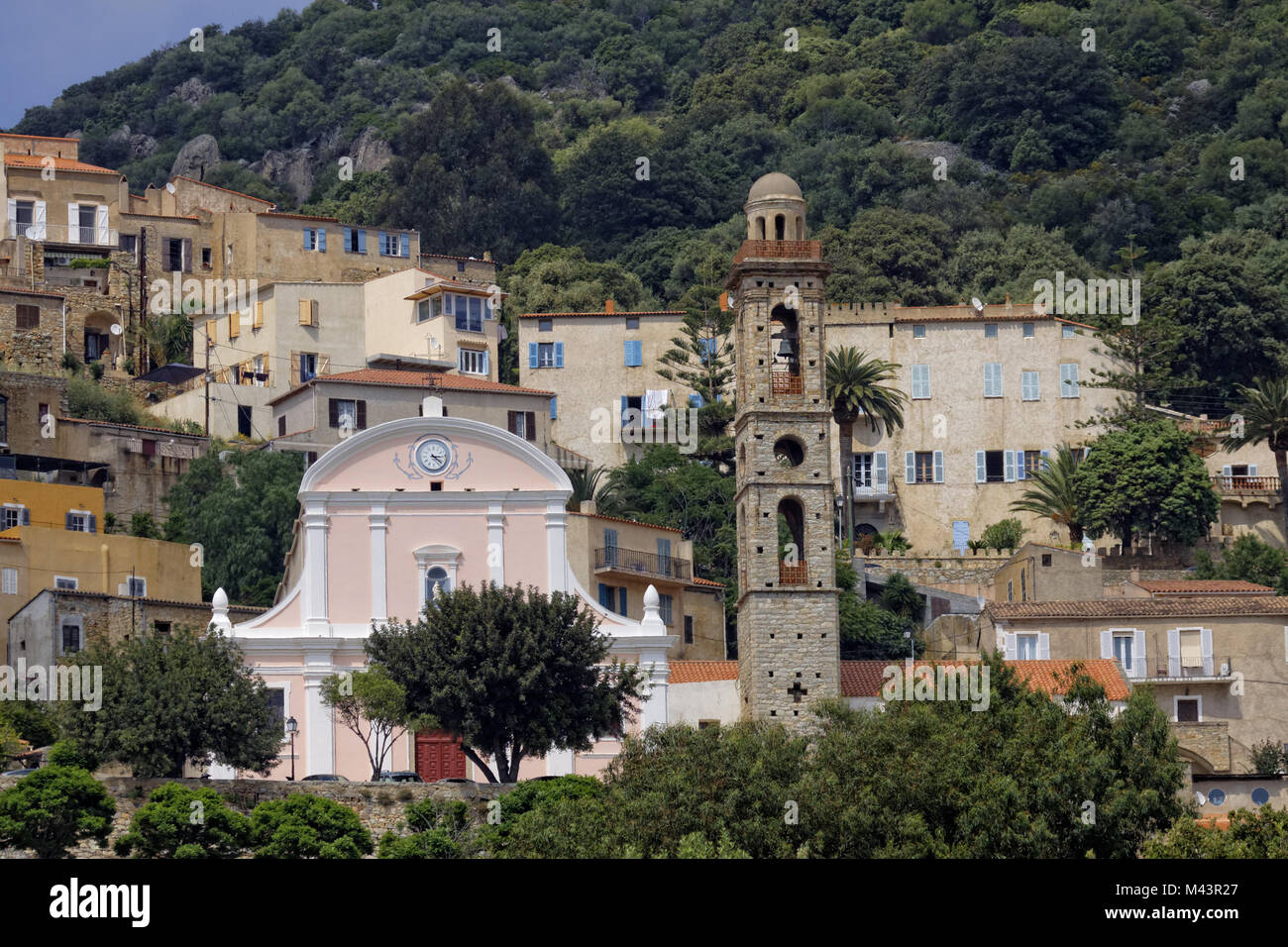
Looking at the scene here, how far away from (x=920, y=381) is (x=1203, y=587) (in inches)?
842

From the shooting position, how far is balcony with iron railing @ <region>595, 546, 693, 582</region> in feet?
221

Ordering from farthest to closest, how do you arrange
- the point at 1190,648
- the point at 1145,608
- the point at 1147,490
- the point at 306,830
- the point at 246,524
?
the point at 1147,490 < the point at 246,524 < the point at 1145,608 < the point at 1190,648 < the point at 306,830

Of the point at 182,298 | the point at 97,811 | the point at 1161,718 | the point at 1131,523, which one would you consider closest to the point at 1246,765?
the point at 1161,718

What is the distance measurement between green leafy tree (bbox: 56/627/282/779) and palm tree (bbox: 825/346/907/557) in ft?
111

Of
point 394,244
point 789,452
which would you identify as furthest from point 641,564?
point 394,244

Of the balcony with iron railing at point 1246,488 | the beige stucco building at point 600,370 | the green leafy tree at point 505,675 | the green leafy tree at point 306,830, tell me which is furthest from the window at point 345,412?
the green leafy tree at point 306,830

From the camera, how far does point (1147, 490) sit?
79.3m

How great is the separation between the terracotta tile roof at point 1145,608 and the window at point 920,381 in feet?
77.2

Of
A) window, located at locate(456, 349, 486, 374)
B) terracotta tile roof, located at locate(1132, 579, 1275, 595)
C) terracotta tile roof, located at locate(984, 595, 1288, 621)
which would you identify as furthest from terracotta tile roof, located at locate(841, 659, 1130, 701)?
window, located at locate(456, 349, 486, 374)

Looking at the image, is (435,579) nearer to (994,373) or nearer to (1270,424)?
(994,373)

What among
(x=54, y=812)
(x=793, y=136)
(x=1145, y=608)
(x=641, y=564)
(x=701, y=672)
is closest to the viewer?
(x=54, y=812)

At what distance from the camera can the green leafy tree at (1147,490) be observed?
79375 millimetres

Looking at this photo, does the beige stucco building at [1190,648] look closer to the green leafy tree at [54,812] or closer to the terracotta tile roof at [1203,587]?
the terracotta tile roof at [1203,587]
